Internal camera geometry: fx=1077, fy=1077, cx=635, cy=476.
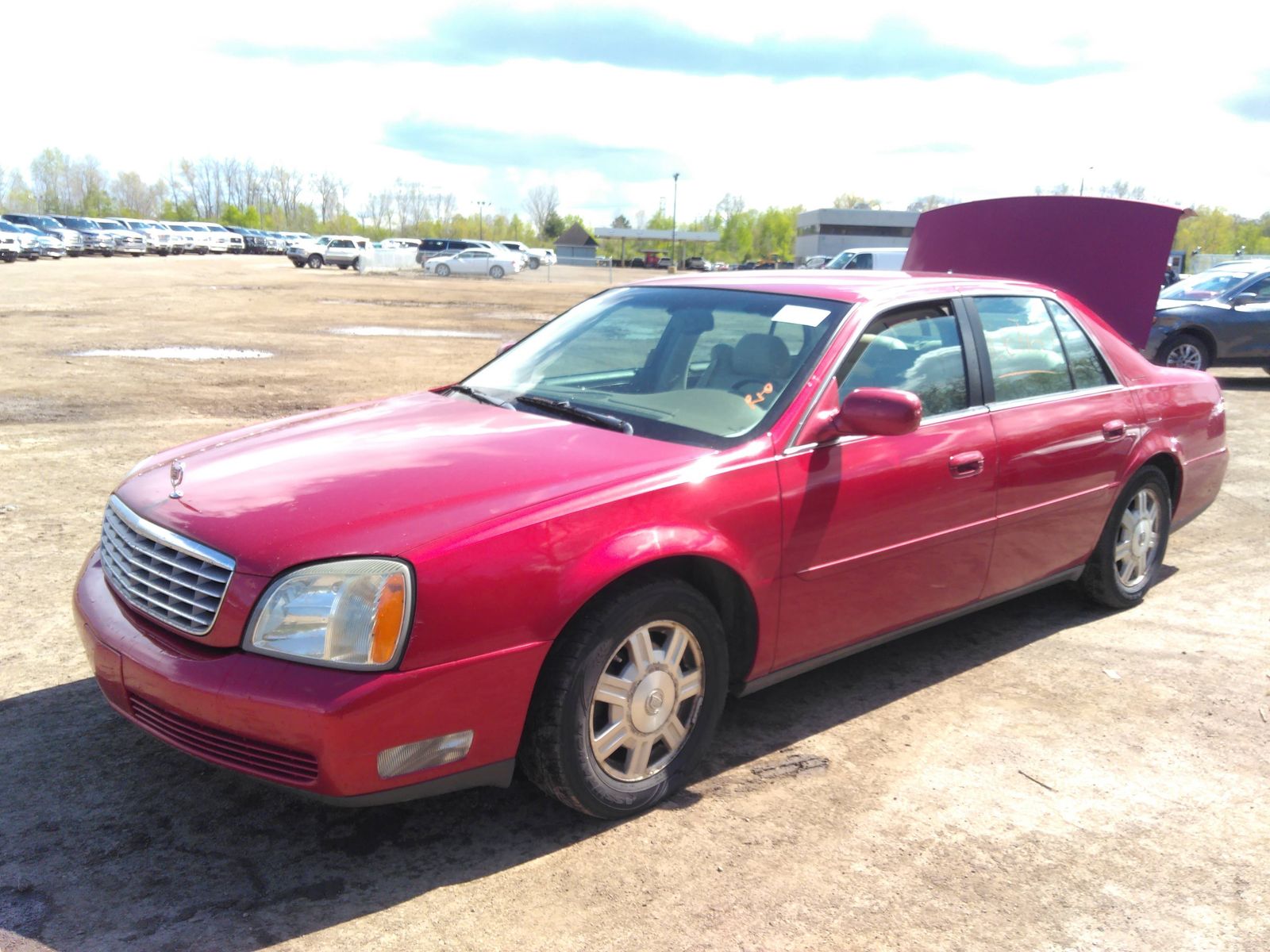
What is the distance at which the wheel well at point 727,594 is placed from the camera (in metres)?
3.29

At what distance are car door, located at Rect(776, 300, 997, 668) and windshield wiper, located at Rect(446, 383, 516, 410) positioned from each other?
113cm

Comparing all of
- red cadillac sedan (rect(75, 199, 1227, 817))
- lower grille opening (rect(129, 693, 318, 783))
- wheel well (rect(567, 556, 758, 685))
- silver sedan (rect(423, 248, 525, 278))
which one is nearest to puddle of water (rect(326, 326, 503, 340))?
red cadillac sedan (rect(75, 199, 1227, 817))

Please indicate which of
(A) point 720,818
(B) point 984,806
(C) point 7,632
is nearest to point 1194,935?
(B) point 984,806

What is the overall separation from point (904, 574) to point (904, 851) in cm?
115

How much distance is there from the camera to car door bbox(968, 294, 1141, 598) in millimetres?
4438

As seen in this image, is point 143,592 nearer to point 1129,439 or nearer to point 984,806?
point 984,806

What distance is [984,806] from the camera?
3.46 metres

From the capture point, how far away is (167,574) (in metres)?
3.03

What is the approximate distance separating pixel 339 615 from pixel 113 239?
6544 cm

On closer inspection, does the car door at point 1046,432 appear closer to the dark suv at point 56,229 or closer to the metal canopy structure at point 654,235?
the dark suv at point 56,229

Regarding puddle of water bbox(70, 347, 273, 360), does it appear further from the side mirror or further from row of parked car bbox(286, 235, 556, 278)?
row of parked car bbox(286, 235, 556, 278)

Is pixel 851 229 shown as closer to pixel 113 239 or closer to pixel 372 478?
pixel 113 239

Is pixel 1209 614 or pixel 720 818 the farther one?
pixel 1209 614

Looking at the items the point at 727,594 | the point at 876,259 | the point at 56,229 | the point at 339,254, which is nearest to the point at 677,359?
the point at 727,594
